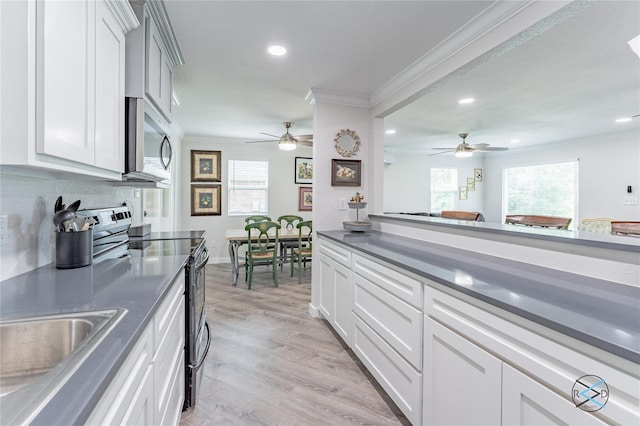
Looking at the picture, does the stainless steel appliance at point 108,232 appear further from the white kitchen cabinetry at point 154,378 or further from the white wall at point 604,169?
the white wall at point 604,169

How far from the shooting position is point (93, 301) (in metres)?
0.98

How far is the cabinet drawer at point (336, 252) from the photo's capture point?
2.27m

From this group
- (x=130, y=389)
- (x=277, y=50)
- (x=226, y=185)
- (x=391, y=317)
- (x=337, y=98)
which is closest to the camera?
(x=130, y=389)

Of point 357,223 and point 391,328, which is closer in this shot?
point 391,328

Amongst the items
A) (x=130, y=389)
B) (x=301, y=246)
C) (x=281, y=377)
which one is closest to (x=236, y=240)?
(x=301, y=246)

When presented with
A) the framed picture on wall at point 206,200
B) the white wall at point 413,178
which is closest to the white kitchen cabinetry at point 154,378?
the framed picture on wall at point 206,200

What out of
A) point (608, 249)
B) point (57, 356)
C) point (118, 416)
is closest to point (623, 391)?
point (608, 249)

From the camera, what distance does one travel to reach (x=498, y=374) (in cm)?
100

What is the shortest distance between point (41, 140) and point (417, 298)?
5.12ft

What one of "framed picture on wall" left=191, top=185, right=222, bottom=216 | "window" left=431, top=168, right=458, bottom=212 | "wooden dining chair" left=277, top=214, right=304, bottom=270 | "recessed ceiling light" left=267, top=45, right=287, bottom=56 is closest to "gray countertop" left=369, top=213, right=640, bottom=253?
"recessed ceiling light" left=267, top=45, right=287, bottom=56

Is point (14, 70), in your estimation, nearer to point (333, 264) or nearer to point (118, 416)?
point (118, 416)

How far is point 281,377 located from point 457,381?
126cm

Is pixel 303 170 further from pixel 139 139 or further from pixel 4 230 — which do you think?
pixel 4 230

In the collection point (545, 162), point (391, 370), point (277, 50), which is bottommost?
point (391, 370)
